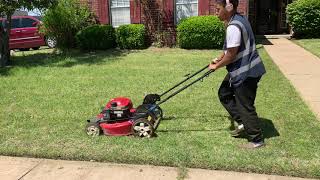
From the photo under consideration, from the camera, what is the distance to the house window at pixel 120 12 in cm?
1717

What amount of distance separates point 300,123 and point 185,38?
9.44m

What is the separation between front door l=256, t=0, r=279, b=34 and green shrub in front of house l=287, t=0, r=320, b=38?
3.60m

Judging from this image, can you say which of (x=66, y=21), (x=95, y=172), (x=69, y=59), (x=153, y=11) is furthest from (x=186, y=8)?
(x=95, y=172)

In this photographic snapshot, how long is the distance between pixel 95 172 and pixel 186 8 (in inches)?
486

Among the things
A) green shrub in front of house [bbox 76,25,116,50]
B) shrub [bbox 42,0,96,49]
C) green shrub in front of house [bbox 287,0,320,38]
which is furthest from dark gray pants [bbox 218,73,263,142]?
green shrub in front of house [bbox 287,0,320,38]

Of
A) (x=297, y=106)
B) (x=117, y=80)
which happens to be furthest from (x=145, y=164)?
(x=117, y=80)

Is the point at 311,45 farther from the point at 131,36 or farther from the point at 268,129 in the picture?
the point at 268,129

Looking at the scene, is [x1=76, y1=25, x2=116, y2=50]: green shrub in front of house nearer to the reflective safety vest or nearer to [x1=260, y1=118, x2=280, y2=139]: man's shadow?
[x1=260, y1=118, x2=280, y2=139]: man's shadow

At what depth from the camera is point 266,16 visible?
21703 millimetres

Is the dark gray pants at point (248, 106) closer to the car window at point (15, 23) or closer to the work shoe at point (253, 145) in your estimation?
the work shoe at point (253, 145)

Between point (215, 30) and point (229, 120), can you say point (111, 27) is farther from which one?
point (229, 120)

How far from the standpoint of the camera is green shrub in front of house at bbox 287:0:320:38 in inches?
683

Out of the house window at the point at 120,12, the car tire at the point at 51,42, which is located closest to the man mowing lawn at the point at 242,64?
the house window at the point at 120,12

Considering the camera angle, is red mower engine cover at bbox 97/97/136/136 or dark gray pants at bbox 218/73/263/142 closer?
dark gray pants at bbox 218/73/263/142
